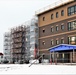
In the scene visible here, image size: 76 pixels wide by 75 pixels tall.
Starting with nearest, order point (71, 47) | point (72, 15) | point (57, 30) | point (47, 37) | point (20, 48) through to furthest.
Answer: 1. point (71, 47)
2. point (72, 15)
3. point (57, 30)
4. point (47, 37)
5. point (20, 48)

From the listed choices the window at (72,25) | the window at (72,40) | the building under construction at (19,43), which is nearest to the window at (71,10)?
the window at (72,25)

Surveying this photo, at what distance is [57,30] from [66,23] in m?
3.77

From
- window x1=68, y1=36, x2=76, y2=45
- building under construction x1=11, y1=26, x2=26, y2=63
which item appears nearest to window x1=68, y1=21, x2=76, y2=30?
window x1=68, y1=36, x2=76, y2=45

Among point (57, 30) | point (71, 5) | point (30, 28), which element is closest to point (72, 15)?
point (71, 5)

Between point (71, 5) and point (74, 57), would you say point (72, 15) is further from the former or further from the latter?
point (74, 57)

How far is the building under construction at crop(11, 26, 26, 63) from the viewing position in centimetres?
9116

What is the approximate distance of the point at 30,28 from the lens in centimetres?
8612

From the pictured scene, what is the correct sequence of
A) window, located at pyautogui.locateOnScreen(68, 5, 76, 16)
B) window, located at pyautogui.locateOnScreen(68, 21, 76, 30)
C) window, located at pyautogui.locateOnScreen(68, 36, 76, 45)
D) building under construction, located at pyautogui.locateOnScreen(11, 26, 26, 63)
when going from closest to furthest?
window, located at pyautogui.locateOnScreen(68, 36, 76, 45) < window, located at pyautogui.locateOnScreen(68, 21, 76, 30) < window, located at pyautogui.locateOnScreen(68, 5, 76, 16) < building under construction, located at pyautogui.locateOnScreen(11, 26, 26, 63)

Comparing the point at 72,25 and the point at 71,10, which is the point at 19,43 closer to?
the point at 71,10

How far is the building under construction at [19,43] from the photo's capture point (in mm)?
91162

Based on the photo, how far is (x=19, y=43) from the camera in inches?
3679

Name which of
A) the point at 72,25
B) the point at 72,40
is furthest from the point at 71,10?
the point at 72,40

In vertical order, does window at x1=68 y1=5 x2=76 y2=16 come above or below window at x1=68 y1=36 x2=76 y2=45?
above

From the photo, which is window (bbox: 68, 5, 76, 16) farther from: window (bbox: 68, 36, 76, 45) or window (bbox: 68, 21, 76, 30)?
window (bbox: 68, 36, 76, 45)
